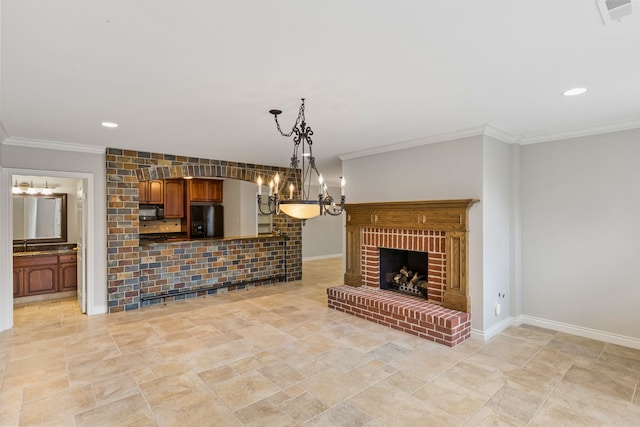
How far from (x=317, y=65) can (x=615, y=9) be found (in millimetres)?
1497

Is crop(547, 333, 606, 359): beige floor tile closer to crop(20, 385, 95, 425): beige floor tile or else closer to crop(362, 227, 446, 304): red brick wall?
crop(362, 227, 446, 304): red brick wall

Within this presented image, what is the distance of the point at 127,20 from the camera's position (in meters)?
1.60

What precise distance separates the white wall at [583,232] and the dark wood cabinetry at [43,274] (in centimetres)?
697

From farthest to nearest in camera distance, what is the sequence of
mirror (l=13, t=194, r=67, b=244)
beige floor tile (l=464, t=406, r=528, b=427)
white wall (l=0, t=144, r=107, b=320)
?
1. mirror (l=13, t=194, r=67, b=244)
2. white wall (l=0, t=144, r=107, b=320)
3. beige floor tile (l=464, t=406, r=528, b=427)

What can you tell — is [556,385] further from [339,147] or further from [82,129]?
[82,129]

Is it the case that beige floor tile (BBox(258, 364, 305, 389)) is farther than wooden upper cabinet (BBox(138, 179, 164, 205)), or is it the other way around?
wooden upper cabinet (BBox(138, 179, 164, 205))

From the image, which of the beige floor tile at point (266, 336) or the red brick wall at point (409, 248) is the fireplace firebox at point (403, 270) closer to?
the red brick wall at point (409, 248)

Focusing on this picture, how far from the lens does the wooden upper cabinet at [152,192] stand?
24.5 ft

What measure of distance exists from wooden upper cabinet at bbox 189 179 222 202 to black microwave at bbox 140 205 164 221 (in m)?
0.73

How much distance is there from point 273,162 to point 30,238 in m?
4.33

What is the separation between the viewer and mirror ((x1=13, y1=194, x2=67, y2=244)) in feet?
18.3

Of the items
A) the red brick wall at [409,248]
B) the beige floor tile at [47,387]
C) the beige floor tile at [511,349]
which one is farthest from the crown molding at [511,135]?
the beige floor tile at [47,387]

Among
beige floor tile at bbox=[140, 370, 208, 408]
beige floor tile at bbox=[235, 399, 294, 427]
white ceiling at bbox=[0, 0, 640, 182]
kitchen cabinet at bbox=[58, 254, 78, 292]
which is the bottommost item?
beige floor tile at bbox=[235, 399, 294, 427]

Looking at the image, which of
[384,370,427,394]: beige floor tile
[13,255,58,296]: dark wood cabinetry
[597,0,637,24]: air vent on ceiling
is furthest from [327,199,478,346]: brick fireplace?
[13,255,58,296]: dark wood cabinetry
